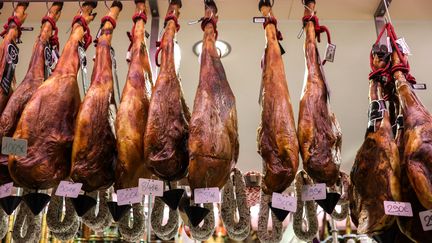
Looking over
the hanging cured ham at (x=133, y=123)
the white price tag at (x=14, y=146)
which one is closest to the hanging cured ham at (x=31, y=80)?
the white price tag at (x=14, y=146)

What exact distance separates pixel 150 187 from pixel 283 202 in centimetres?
48

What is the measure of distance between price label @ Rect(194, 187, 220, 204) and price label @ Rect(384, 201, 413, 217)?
1.98ft

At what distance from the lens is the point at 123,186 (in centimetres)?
157

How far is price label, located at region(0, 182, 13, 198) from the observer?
1630 millimetres

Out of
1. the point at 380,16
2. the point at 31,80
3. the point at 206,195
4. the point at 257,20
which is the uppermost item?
the point at 380,16

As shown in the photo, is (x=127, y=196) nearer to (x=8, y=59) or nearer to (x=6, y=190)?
(x=6, y=190)

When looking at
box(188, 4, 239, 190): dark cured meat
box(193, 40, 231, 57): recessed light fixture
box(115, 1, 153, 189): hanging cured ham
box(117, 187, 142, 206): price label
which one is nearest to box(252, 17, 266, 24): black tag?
box(188, 4, 239, 190): dark cured meat

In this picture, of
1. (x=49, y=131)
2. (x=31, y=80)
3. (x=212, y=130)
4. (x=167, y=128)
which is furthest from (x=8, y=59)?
(x=212, y=130)

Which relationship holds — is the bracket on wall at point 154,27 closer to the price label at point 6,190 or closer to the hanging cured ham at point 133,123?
the hanging cured ham at point 133,123

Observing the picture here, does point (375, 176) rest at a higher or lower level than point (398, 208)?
higher

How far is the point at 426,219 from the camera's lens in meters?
1.51

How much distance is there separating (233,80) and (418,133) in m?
1.92

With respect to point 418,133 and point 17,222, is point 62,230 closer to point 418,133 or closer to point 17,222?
point 17,222

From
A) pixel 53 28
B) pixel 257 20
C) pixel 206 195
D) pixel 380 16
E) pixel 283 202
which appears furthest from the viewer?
pixel 380 16
